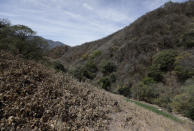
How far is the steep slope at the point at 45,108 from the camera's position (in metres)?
2.31

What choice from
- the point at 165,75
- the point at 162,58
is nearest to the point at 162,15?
the point at 162,58

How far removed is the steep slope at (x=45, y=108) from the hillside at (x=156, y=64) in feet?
22.2

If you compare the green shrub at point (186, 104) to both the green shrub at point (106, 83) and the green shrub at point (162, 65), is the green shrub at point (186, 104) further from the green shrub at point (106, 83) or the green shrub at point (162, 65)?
the green shrub at point (106, 83)

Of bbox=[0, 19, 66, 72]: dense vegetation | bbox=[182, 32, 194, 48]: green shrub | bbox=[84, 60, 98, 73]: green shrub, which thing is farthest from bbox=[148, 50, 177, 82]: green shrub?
bbox=[0, 19, 66, 72]: dense vegetation

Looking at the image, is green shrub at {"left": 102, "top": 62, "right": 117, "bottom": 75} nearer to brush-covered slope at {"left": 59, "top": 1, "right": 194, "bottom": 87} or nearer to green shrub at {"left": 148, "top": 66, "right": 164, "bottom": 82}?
brush-covered slope at {"left": 59, "top": 1, "right": 194, "bottom": 87}

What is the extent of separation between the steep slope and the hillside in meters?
6.76

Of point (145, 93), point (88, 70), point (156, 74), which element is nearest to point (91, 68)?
point (88, 70)

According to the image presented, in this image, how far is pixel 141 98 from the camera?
44.7ft

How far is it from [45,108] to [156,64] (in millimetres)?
15642

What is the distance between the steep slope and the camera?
231cm

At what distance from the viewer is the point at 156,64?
15.9 metres

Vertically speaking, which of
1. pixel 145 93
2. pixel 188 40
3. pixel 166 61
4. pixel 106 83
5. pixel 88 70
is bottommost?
pixel 145 93

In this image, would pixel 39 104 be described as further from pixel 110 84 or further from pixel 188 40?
pixel 188 40

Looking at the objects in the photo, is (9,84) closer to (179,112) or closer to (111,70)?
(179,112)
